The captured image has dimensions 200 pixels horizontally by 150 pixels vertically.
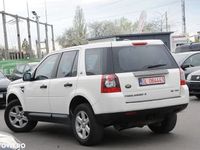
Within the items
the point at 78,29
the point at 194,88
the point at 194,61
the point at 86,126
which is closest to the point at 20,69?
the point at 194,61

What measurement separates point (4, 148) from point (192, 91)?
1068cm

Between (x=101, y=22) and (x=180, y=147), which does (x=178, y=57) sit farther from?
(x=101, y=22)

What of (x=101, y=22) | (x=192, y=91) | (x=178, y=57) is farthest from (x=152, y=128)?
(x=101, y=22)

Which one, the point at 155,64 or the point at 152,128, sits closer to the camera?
the point at 155,64

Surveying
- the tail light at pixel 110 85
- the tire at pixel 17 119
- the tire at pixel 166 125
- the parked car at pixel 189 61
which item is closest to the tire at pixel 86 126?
the tail light at pixel 110 85

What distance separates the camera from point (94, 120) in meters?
7.34

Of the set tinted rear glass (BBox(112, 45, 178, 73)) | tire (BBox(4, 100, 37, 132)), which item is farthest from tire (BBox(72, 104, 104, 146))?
tire (BBox(4, 100, 37, 132))

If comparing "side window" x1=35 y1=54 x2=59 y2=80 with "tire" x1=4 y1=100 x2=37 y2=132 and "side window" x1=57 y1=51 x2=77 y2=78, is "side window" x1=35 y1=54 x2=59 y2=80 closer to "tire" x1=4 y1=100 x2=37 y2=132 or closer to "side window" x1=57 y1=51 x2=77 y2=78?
"side window" x1=57 y1=51 x2=77 y2=78

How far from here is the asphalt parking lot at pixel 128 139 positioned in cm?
742

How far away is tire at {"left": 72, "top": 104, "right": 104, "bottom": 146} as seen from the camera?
7.39 m

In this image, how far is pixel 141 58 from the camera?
763 centimetres

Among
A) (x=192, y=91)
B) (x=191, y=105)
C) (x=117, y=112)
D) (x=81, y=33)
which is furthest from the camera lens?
(x=81, y=33)

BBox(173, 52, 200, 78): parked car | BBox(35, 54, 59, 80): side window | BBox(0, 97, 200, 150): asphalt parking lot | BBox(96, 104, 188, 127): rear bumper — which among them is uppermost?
BBox(35, 54, 59, 80): side window

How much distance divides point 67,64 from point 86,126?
1.33 metres
